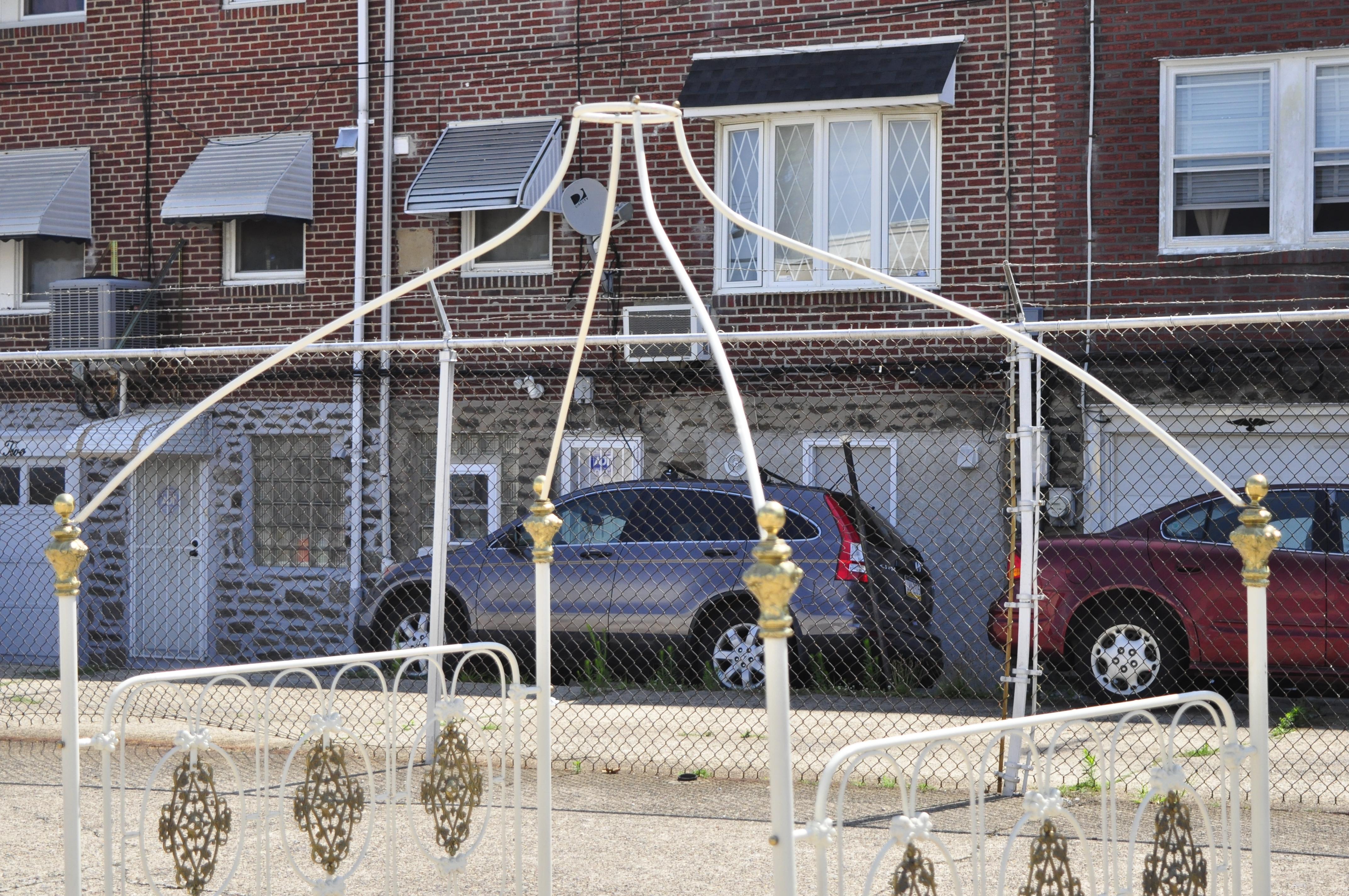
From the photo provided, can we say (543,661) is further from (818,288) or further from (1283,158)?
(1283,158)

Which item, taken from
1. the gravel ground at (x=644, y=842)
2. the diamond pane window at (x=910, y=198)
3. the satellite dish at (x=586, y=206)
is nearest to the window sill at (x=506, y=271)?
the satellite dish at (x=586, y=206)

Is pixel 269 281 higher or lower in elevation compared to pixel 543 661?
higher

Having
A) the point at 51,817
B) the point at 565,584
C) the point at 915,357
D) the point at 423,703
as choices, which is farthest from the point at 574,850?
the point at 915,357

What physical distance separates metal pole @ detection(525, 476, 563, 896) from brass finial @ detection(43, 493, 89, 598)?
1.37 meters

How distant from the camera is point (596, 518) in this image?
1181 cm

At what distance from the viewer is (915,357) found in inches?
549

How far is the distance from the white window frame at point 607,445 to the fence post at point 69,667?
943cm

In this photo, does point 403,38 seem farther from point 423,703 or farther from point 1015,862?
point 1015,862

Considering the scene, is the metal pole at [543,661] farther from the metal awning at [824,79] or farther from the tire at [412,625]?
the metal awning at [824,79]

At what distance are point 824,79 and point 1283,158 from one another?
412cm

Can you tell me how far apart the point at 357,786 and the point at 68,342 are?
39.7 feet

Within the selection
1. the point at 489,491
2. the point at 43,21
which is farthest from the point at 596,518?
the point at 43,21

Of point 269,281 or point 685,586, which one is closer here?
point 685,586

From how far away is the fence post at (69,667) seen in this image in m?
4.58
